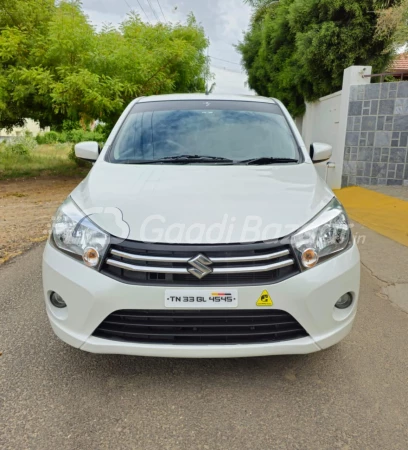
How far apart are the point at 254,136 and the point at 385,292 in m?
1.86

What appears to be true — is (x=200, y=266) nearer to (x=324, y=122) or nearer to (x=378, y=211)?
(x=378, y=211)

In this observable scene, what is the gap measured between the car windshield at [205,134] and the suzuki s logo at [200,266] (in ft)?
3.79

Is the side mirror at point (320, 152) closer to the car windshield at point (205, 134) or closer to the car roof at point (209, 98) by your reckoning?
the car windshield at point (205, 134)

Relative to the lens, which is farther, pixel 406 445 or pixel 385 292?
pixel 385 292

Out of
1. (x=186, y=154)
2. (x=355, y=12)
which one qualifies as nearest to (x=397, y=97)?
(x=355, y=12)

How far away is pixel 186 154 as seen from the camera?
3.00 metres

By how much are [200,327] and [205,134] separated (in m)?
1.70

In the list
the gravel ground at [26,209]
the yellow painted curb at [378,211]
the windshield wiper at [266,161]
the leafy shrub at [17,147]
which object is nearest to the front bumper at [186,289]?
the windshield wiper at [266,161]

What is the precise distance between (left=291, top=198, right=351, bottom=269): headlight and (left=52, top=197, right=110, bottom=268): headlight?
3.15 ft

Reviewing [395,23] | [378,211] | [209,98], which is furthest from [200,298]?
[395,23]

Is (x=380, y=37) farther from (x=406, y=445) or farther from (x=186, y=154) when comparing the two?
(x=406, y=445)

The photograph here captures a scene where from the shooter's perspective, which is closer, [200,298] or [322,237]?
[200,298]

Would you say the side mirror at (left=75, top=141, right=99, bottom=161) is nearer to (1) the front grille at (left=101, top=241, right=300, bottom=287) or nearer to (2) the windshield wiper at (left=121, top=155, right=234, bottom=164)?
(2) the windshield wiper at (left=121, top=155, right=234, bottom=164)

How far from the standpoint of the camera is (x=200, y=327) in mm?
1990
